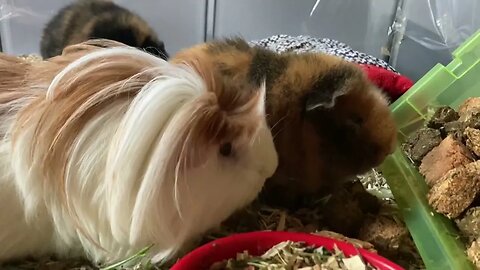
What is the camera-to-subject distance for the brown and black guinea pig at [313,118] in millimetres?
1260

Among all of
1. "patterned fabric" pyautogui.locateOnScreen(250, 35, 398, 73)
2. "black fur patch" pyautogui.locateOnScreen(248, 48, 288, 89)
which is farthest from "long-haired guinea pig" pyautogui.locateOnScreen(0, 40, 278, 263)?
"patterned fabric" pyautogui.locateOnScreen(250, 35, 398, 73)

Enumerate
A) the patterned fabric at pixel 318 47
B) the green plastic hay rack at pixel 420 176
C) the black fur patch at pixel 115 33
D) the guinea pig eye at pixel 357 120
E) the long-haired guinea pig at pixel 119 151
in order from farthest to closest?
the patterned fabric at pixel 318 47 → the black fur patch at pixel 115 33 → the guinea pig eye at pixel 357 120 → the green plastic hay rack at pixel 420 176 → the long-haired guinea pig at pixel 119 151

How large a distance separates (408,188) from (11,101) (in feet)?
2.40

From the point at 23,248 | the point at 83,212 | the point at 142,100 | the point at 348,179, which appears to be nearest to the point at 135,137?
the point at 142,100

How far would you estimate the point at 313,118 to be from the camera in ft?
4.16

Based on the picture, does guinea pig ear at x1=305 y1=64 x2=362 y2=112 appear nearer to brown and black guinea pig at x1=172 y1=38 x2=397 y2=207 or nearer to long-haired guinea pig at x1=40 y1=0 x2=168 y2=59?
brown and black guinea pig at x1=172 y1=38 x2=397 y2=207

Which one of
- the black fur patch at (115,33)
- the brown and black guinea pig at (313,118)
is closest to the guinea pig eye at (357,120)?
the brown and black guinea pig at (313,118)

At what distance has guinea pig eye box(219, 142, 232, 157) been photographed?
1109 millimetres

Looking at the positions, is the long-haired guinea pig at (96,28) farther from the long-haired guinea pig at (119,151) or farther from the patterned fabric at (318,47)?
the long-haired guinea pig at (119,151)

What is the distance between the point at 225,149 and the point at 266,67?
24 centimetres

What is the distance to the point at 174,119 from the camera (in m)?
1.02

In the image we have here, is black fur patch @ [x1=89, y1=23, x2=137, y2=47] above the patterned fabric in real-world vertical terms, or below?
below

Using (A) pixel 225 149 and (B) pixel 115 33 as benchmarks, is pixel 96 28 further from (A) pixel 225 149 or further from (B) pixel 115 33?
(A) pixel 225 149

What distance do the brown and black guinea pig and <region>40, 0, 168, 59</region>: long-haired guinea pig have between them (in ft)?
1.18
